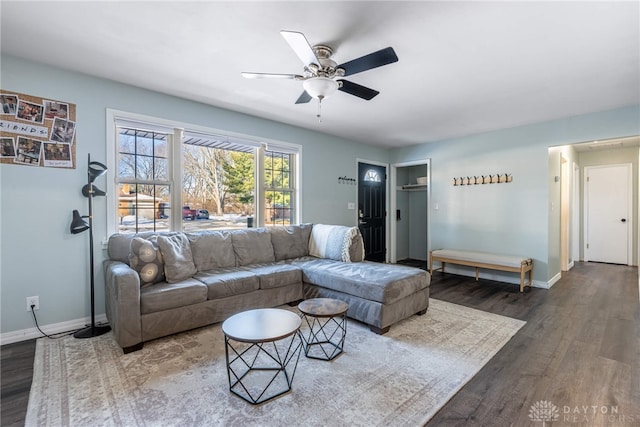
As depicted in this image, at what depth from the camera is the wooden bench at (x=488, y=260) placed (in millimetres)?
4098

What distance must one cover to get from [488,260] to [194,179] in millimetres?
4234

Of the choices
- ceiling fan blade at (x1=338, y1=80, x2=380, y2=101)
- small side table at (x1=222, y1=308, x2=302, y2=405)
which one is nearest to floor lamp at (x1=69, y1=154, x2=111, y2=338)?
small side table at (x1=222, y1=308, x2=302, y2=405)

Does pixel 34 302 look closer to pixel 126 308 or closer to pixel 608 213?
pixel 126 308

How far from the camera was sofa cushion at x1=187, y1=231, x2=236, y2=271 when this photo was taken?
3201 millimetres

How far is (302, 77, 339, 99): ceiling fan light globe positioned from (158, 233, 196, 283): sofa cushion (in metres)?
1.97

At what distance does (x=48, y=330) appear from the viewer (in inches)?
105

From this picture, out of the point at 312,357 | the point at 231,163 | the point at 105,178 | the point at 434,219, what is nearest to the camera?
the point at 312,357

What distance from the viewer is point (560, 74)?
2.73 meters

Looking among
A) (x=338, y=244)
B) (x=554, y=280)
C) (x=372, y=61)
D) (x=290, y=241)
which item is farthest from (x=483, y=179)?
(x=372, y=61)

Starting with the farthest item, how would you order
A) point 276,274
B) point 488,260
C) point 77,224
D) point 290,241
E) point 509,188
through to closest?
point 509,188 < point 488,260 < point 290,241 < point 276,274 < point 77,224

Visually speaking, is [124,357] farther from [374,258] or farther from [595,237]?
[595,237]

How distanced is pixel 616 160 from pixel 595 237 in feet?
5.13

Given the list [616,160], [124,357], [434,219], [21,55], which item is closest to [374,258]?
[434,219]

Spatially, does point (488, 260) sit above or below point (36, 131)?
below
